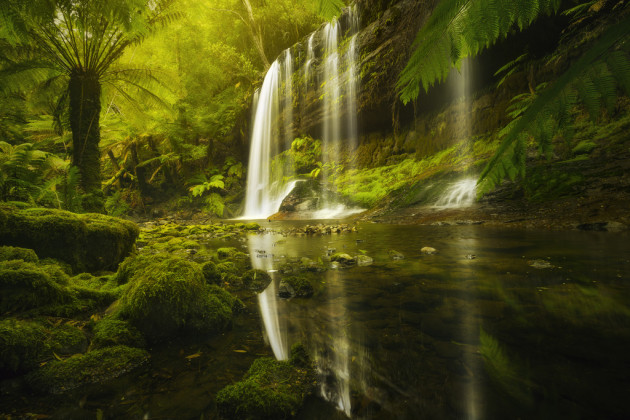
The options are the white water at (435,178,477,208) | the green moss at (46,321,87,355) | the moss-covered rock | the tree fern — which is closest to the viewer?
the tree fern

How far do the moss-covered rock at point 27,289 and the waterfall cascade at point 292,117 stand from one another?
1135 centimetres

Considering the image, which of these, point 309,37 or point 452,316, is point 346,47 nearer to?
point 309,37

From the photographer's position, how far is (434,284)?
3.03 m

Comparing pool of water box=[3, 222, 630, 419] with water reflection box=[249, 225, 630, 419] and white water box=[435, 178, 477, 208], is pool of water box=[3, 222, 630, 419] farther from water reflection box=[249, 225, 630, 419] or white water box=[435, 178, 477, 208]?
white water box=[435, 178, 477, 208]

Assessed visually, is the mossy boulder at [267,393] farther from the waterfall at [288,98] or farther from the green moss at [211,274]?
the waterfall at [288,98]

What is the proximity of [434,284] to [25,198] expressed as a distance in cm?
729

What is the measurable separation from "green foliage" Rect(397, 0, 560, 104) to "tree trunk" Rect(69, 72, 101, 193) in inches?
308

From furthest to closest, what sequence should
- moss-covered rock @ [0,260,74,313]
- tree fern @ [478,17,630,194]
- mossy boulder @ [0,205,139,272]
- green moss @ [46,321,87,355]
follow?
1. mossy boulder @ [0,205,139,272]
2. moss-covered rock @ [0,260,74,313]
3. green moss @ [46,321,87,355]
4. tree fern @ [478,17,630,194]

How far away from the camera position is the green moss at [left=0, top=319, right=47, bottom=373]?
5.02 feet

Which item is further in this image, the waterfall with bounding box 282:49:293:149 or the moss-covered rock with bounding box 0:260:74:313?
the waterfall with bounding box 282:49:293:149

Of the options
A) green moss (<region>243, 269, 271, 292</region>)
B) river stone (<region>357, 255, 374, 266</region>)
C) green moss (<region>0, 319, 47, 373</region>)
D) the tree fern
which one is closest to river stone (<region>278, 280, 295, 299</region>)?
green moss (<region>243, 269, 271, 292</region>)

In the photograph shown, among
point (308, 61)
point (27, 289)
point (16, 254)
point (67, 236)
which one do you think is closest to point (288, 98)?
point (308, 61)

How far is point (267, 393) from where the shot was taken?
1320 millimetres

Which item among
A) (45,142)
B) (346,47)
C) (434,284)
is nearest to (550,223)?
(434,284)
